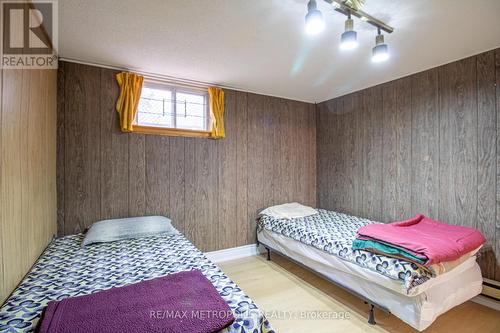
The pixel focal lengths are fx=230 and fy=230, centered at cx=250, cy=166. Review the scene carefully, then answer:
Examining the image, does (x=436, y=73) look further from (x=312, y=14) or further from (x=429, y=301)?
(x=429, y=301)

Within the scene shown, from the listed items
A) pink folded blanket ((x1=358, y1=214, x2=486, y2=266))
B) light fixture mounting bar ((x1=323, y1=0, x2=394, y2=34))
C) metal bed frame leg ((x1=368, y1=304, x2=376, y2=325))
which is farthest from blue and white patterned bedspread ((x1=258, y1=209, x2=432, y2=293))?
light fixture mounting bar ((x1=323, y1=0, x2=394, y2=34))

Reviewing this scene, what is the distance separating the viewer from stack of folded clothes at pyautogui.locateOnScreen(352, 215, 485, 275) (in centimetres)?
170

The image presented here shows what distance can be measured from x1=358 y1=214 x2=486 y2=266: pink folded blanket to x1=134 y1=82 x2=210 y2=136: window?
2339 millimetres

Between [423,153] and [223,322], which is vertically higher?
[423,153]

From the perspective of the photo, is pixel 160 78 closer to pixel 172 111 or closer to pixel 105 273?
pixel 172 111

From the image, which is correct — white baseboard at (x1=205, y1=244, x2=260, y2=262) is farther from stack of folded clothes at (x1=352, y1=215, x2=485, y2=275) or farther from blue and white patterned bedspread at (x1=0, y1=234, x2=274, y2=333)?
stack of folded clothes at (x1=352, y1=215, x2=485, y2=275)

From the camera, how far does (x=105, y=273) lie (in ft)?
5.17

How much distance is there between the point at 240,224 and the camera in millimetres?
3404

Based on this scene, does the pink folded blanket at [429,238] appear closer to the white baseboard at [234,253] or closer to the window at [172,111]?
the white baseboard at [234,253]

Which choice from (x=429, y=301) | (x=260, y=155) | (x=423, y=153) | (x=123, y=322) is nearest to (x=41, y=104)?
(x=123, y=322)

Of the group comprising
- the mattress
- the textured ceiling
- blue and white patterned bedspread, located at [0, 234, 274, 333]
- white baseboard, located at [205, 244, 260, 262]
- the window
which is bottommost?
white baseboard, located at [205, 244, 260, 262]

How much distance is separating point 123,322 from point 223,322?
17.7 inches

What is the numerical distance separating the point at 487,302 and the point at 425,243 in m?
1.21

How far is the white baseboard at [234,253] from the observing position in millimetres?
3197
